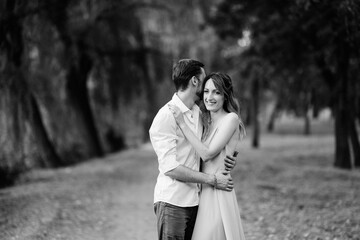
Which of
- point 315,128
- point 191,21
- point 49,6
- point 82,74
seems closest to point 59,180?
point 49,6

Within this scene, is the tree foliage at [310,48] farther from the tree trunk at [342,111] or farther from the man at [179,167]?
the man at [179,167]

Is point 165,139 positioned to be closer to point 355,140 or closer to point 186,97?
point 186,97

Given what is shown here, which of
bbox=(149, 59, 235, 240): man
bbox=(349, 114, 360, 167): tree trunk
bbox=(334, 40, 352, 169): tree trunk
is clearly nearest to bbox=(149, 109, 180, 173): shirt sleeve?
bbox=(149, 59, 235, 240): man

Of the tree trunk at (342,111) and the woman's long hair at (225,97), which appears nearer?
the woman's long hair at (225,97)

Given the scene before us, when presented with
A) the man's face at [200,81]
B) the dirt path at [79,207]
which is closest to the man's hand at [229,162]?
the man's face at [200,81]

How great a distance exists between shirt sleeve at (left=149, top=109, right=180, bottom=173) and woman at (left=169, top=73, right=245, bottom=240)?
0.07m

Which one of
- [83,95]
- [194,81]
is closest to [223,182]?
[194,81]

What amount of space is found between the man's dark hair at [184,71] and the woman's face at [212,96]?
4.9 inches

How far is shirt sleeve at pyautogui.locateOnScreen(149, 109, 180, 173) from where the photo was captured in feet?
8.99

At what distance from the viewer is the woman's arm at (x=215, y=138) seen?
2.85m

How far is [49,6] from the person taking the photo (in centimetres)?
892

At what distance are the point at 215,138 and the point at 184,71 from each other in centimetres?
54

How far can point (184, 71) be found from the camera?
9.45 ft

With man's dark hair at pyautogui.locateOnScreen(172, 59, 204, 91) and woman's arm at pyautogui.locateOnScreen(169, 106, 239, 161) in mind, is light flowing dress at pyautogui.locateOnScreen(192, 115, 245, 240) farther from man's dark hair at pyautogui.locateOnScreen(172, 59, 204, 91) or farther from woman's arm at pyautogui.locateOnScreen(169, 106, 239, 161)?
man's dark hair at pyautogui.locateOnScreen(172, 59, 204, 91)
